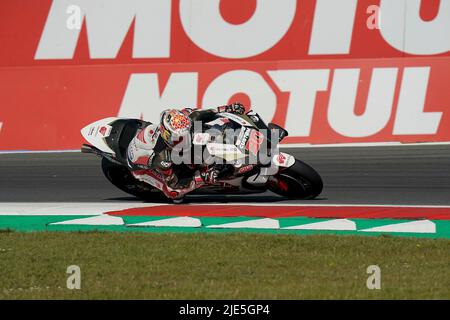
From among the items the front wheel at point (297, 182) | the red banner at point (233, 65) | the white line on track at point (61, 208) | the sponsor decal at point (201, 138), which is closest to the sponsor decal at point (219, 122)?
the sponsor decal at point (201, 138)

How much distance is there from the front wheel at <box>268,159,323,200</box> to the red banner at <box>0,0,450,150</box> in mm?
5480

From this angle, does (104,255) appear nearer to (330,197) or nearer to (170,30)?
(330,197)

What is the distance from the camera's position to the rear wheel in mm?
13664

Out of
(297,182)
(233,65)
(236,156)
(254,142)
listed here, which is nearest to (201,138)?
(236,156)

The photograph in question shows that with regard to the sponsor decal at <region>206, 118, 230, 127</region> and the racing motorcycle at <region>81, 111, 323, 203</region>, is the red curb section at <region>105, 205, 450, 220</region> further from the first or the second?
the sponsor decal at <region>206, 118, 230, 127</region>

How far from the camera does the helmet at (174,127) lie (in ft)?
40.3

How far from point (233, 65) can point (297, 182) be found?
6.67 m

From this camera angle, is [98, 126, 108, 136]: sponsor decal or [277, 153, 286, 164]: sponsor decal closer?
[277, 153, 286, 164]: sponsor decal

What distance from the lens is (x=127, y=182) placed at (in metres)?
13.8

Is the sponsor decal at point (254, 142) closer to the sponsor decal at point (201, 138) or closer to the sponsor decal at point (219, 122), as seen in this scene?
the sponsor decal at point (219, 122)

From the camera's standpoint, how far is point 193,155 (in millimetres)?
12688

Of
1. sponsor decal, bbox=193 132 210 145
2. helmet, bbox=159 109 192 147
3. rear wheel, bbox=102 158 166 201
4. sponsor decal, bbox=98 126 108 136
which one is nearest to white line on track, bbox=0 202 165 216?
rear wheel, bbox=102 158 166 201

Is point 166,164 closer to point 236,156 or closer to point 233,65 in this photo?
point 236,156
